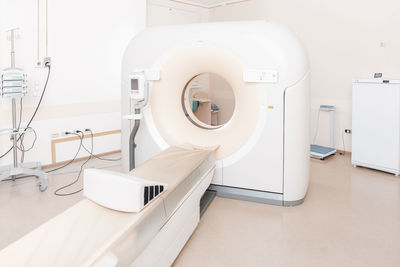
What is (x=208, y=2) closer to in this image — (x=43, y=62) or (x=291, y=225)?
(x=43, y=62)

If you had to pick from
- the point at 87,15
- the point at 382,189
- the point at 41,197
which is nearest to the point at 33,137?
the point at 41,197

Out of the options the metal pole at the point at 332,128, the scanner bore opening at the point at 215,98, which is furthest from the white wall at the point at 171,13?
the metal pole at the point at 332,128

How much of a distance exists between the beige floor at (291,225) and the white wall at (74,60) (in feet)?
2.60

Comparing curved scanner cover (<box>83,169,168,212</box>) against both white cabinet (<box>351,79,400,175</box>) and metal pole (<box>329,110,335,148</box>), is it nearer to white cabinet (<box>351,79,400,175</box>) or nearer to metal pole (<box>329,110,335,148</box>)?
white cabinet (<box>351,79,400,175</box>)

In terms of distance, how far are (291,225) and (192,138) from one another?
105cm

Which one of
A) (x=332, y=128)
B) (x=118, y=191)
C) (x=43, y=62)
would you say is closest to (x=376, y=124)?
(x=332, y=128)

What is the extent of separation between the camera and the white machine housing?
7.45ft

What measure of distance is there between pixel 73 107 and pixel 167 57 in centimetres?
158

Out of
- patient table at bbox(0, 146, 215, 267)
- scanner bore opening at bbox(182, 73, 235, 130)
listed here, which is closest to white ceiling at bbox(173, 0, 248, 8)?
scanner bore opening at bbox(182, 73, 235, 130)

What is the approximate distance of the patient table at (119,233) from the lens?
3.49 feet

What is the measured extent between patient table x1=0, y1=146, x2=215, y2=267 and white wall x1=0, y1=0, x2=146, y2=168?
1.98 metres

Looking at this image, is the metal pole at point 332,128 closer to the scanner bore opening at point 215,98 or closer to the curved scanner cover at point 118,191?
the scanner bore opening at point 215,98

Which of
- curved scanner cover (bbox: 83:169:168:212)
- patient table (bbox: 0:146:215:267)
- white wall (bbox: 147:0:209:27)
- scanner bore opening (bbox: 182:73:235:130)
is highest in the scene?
white wall (bbox: 147:0:209:27)

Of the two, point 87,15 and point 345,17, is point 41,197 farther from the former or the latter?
point 345,17
